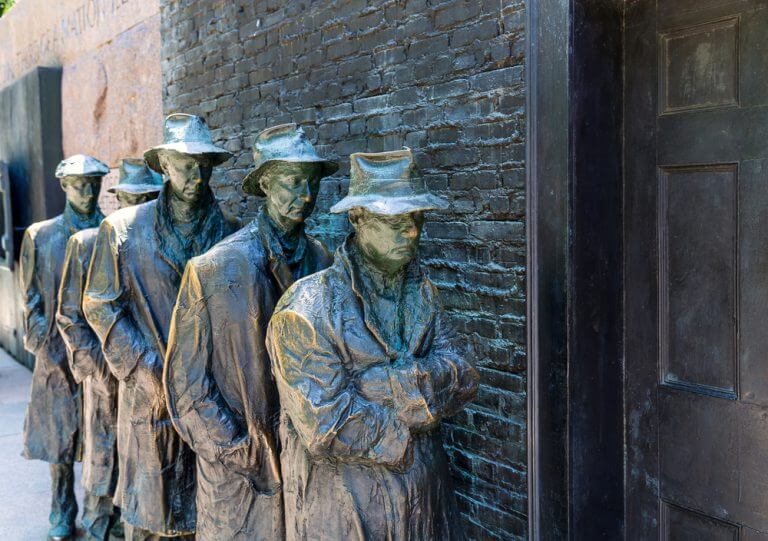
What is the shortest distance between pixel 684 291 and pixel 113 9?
280 inches

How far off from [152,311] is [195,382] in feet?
3.10

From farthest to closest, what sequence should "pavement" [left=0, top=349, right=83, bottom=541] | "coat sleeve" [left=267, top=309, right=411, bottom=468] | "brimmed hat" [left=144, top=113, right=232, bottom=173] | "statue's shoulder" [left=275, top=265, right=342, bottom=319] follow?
1. "pavement" [left=0, top=349, right=83, bottom=541]
2. "brimmed hat" [left=144, top=113, right=232, bottom=173]
3. "statue's shoulder" [left=275, top=265, right=342, bottom=319]
4. "coat sleeve" [left=267, top=309, right=411, bottom=468]

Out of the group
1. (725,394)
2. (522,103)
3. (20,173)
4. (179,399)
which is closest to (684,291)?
(725,394)

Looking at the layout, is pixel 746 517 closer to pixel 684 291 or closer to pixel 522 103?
pixel 684 291

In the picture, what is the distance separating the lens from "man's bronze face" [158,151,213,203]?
4.33 m

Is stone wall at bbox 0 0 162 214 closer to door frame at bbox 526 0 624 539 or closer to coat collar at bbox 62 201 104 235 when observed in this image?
coat collar at bbox 62 201 104 235

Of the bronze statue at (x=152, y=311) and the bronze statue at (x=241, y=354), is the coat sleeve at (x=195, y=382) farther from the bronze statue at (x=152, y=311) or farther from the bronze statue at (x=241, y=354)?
the bronze statue at (x=152, y=311)

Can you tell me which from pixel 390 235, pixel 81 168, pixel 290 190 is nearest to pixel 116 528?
pixel 81 168

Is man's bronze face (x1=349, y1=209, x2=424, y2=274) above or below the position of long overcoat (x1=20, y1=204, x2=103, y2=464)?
above

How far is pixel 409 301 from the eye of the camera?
116 inches

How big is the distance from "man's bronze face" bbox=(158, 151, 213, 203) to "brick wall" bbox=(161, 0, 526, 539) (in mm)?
847

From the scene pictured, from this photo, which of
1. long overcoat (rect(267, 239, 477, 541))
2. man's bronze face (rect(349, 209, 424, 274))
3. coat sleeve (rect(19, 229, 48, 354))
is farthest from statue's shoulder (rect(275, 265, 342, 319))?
coat sleeve (rect(19, 229, 48, 354))

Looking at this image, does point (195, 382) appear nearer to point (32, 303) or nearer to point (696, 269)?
point (696, 269)

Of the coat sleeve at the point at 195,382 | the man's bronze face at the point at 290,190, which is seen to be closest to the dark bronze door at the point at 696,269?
the man's bronze face at the point at 290,190
